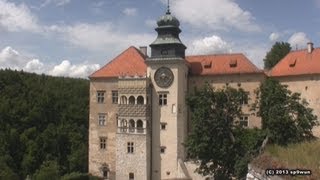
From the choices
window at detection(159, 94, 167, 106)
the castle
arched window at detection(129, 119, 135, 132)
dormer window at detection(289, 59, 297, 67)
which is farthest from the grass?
dormer window at detection(289, 59, 297, 67)

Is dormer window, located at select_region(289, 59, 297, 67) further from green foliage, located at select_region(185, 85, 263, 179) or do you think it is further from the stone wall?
the stone wall

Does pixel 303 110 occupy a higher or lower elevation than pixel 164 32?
lower

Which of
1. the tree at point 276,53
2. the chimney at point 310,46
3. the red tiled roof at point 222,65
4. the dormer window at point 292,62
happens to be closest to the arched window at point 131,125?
the red tiled roof at point 222,65

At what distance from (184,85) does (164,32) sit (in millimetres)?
4754

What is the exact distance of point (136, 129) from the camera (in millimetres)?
37031

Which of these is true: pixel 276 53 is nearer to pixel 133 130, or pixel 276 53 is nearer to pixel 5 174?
pixel 133 130

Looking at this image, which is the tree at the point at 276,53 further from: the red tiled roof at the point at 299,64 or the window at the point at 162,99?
the window at the point at 162,99

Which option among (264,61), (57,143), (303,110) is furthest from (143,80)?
(57,143)

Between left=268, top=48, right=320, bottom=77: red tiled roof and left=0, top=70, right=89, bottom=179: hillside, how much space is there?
24.0m

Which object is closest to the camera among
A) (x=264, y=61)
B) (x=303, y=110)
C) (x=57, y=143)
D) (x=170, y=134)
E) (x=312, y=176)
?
(x=312, y=176)

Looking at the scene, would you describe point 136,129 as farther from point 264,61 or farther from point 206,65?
point 264,61

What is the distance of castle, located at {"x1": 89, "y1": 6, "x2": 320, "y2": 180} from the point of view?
3656 cm

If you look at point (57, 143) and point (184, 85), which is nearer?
point (184, 85)

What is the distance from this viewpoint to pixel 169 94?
36844mm
